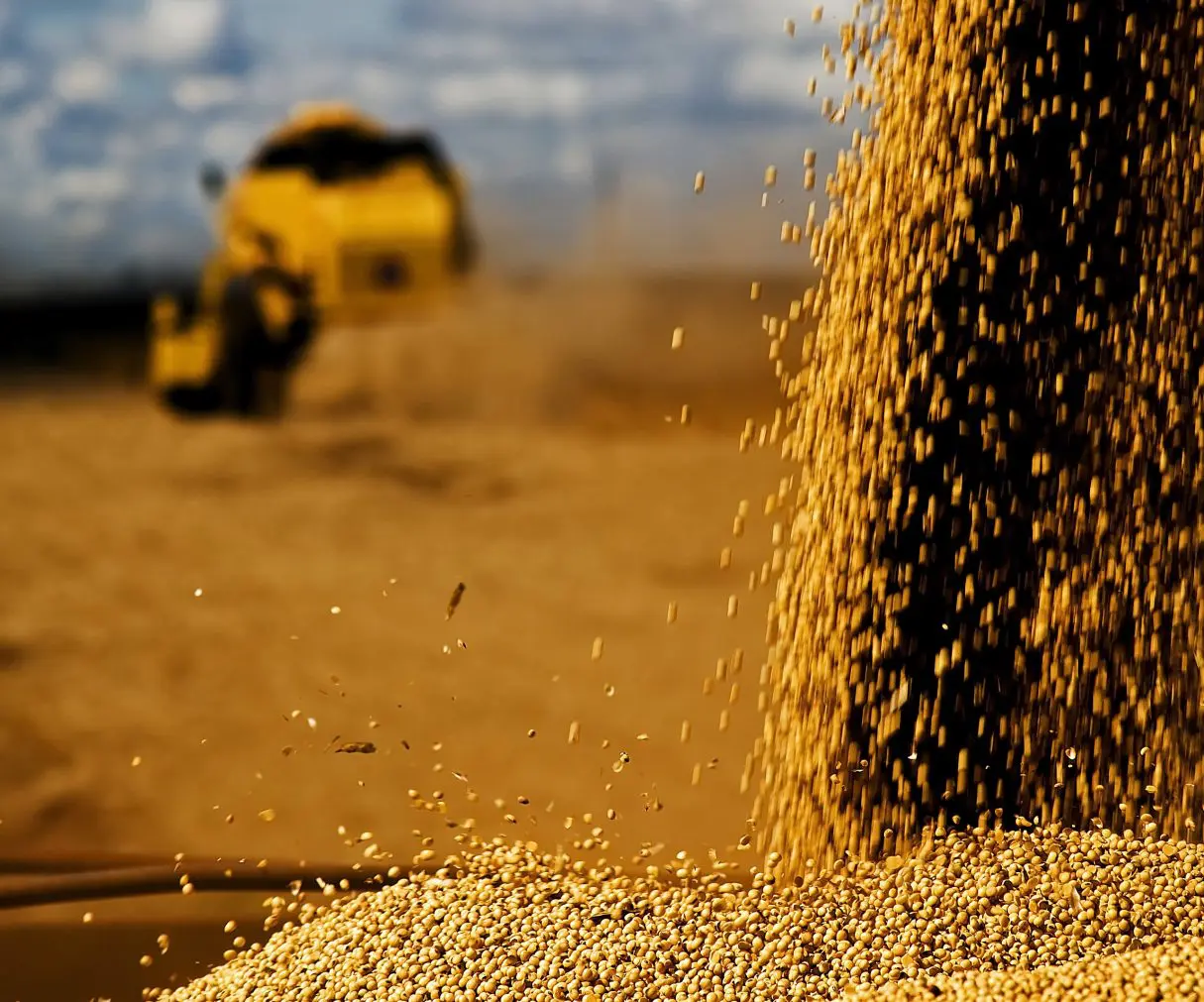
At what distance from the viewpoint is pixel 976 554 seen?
2.15m

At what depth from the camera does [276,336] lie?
331 centimetres

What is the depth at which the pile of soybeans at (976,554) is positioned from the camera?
1.99 metres

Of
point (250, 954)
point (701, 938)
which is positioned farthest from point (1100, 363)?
point (250, 954)

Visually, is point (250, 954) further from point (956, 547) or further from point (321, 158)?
point (321, 158)

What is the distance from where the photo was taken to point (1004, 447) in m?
2.11

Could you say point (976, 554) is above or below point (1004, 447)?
below

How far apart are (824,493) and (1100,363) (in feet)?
1.43

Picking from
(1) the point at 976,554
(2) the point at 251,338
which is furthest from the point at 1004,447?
(2) the point at 251,338

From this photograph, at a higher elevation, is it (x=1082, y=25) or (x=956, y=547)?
(x=1082, y=25)

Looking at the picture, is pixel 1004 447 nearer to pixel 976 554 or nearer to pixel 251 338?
pixel 976 554

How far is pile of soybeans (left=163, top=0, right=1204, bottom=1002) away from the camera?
1991mm

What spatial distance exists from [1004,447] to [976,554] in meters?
0.16

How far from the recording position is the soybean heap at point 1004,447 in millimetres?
2066

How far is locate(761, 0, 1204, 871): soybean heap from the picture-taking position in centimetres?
207
